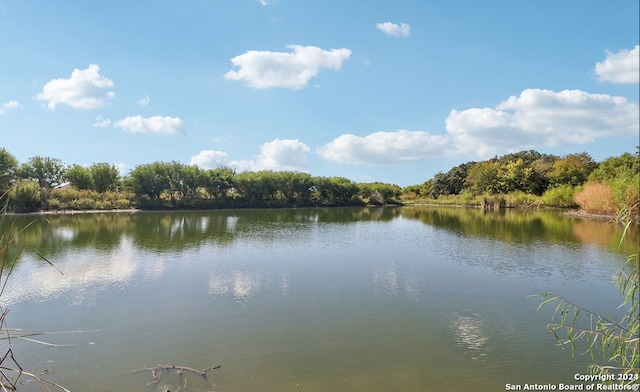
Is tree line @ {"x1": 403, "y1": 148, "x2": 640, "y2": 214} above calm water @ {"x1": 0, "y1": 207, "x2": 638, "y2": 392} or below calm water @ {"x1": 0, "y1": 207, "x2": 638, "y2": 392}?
above

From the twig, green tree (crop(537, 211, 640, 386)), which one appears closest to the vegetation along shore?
green tree (crop(537, 211, 640, 386))

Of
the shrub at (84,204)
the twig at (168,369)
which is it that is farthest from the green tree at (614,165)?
the shrub at (84,204)

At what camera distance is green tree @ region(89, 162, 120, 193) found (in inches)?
2103

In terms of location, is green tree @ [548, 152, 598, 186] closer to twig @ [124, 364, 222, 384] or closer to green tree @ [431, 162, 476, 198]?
green tree @ [431, 162, 476, 198]

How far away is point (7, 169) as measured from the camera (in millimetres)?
43594

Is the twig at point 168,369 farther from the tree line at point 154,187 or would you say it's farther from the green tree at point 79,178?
the green tree at point 79,178

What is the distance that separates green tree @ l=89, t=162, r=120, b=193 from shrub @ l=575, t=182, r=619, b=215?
58629mm

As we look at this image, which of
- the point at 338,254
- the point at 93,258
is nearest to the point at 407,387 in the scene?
the point at 338,254

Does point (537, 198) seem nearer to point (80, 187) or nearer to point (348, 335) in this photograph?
point (348, 335)

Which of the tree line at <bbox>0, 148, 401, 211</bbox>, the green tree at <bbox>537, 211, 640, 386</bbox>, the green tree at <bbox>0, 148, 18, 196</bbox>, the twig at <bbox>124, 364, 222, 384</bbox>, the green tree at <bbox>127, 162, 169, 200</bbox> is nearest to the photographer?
the green tree at <bbox>537, 211, 640, 386</bbox>

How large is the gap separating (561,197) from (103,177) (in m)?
62.4

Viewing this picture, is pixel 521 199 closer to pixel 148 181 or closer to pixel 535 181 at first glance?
pixel 535 181

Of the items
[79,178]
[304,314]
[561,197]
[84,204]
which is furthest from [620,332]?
[79,178]

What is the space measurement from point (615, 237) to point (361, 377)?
23.1 metres
